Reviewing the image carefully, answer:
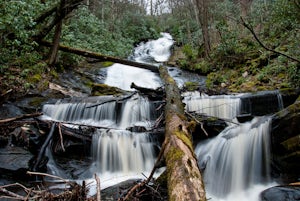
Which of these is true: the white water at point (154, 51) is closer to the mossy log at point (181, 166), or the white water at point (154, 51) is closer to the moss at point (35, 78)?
the moss at point (35, 78)

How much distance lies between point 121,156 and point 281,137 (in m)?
3.70


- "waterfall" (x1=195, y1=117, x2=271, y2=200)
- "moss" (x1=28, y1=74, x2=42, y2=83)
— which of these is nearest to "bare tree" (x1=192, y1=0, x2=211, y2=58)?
"moss" (x1=28, y1=74, x2=42, y2=83)

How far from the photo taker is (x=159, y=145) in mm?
7266

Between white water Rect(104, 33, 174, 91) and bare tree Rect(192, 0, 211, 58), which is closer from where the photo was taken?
white water Rect(104, 33, 174, 91)

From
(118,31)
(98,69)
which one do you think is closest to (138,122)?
(98,69)

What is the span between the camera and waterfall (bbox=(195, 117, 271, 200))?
5.69 metres

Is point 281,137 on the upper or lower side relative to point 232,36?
lower

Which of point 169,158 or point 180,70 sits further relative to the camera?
point 180,70

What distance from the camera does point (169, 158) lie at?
396cm

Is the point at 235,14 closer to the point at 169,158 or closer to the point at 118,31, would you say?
the point at 118,31

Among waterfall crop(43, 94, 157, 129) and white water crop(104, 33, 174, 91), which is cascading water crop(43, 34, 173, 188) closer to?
waterfall crop(43, 94, 157, 129)

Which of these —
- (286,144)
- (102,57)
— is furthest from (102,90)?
(286,144)

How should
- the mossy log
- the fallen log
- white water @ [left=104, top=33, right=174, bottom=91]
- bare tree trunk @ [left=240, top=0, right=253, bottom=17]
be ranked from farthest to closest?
bare tree trunk @ [left=240, top=0, right=253, bottom=17] < white water @ [left=104, top=33, right=174, bottom=91] < the fallen log < the mossy log

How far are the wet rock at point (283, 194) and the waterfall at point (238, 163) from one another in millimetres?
632
